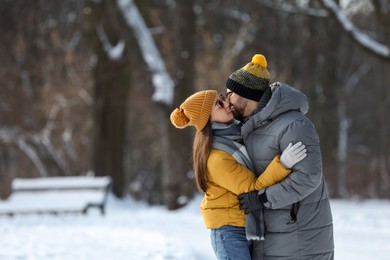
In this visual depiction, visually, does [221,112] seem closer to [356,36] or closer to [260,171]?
[260,171]

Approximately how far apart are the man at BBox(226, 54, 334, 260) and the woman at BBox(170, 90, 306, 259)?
0.22 feet

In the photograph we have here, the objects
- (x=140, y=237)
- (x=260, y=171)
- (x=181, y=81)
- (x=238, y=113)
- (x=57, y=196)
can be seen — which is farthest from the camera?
(x=57, y=196)

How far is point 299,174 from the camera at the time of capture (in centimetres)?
418

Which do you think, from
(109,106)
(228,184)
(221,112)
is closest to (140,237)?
(221,112)

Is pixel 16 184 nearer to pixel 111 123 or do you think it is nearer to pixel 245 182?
pixel 111 123

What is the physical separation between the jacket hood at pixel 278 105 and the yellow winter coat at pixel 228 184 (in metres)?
0.21

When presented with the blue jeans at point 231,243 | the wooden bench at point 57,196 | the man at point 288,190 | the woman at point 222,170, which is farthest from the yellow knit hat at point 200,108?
the wooden bench at point 57,196

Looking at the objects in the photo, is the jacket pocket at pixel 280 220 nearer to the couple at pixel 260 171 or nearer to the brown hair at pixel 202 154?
the couple at pixel 260 171

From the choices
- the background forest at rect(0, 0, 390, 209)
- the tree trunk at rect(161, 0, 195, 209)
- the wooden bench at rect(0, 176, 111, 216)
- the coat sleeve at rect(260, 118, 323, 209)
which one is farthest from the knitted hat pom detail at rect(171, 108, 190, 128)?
the wooden bench at rect(0, 176, 111, 216)

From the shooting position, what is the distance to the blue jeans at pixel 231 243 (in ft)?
14.3

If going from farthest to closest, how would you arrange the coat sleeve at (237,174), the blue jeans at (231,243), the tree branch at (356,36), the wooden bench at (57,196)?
1. the wooden bench at (57,196)
2. the tree branch at (356,36)
3. the blue jeans at (231,243)
4. the coat sleeve at (237,174)

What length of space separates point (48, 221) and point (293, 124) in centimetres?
997

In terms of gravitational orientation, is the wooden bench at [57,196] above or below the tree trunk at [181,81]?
below

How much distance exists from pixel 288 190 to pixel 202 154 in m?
0.53
